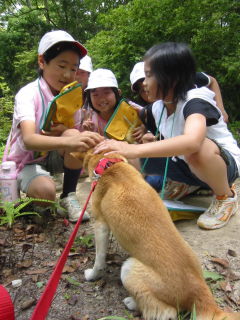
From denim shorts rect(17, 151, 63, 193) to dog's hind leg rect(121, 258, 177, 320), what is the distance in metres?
1.70

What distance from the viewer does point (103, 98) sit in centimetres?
407

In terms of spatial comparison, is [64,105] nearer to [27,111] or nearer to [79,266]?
[27,111]

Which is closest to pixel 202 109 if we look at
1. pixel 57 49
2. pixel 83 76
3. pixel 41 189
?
pixel 57 49

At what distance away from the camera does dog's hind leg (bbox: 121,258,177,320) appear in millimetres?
1859

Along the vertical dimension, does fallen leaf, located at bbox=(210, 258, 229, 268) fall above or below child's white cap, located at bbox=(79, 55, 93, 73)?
below

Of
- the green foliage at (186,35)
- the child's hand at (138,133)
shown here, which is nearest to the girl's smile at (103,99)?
the child's hand at (138,133)

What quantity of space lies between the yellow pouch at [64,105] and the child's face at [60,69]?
0.28 metres

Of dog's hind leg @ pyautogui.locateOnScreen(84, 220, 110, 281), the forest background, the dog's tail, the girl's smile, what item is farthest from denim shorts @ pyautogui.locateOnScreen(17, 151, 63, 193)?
the forest background

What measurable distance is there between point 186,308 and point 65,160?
85.5 inches

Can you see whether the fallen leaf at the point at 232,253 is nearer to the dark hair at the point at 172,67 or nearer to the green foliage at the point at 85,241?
the green foliage at the point at 85,241

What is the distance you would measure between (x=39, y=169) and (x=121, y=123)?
1.15m

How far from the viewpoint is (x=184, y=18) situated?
6195 mm

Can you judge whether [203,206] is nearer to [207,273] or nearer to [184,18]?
[207,273]

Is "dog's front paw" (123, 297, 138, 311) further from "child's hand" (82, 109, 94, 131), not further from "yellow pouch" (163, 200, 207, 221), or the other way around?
"child's hand" (82, 109, 94, 131)
